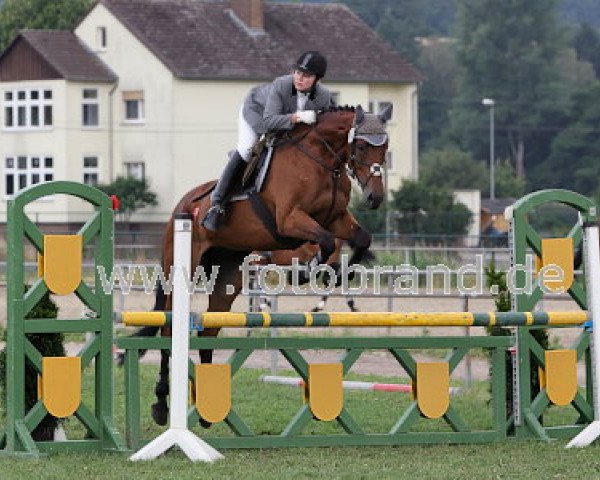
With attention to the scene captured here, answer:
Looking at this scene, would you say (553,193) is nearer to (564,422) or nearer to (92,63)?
(564,422)

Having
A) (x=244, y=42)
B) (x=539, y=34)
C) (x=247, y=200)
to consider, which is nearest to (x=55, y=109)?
(x=244, y=42)

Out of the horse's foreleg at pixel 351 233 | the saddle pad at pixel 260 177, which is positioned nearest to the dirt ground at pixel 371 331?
the horse's foreleg at pixel 351 233

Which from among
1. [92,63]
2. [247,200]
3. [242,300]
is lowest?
[242,300]

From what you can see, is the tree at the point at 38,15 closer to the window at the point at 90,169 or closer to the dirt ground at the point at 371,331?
the window at the point at 90,169

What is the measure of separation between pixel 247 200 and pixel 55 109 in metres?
40.4

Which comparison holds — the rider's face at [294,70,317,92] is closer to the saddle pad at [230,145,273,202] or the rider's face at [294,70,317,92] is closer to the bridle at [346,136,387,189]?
the saddle pad at [230,145,273,202]

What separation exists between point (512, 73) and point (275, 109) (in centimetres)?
8337

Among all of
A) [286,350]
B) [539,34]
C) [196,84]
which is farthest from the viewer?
[539,34]

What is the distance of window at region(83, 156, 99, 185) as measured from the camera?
51.0m

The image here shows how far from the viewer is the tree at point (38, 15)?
6325 cm

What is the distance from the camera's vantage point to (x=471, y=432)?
9.48 metres

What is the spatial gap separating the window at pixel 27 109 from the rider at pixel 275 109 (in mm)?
40437

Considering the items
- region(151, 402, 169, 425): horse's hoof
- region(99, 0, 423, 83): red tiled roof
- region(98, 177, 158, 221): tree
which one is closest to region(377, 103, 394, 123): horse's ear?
region(151, 402, 169, 425): horse's hoof

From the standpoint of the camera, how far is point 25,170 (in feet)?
168
